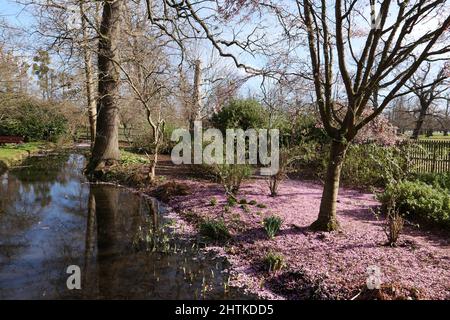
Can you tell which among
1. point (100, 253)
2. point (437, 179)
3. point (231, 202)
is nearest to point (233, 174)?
point (231, 202)

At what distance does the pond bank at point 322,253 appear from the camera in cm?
445

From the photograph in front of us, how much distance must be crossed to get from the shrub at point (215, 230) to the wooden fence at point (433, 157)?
749 cm

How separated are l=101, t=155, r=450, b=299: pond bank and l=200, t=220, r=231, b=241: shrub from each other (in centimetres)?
18

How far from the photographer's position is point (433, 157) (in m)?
12.0

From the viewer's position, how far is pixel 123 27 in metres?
12.1

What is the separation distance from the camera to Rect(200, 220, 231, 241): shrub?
21.4ft

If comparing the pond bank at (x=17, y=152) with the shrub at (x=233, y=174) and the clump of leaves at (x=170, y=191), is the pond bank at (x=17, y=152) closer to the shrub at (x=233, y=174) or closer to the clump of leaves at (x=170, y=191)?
the clump of leaves at (x=170, y=191)

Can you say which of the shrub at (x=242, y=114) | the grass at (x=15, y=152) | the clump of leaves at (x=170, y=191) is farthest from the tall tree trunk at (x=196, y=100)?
the grass at (x=15, y=152)

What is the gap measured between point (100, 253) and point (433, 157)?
10.6m

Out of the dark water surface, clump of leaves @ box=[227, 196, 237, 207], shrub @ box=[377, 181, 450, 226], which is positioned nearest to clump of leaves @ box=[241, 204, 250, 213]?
clump of leaves @ box=[227, 196, 237, 207]

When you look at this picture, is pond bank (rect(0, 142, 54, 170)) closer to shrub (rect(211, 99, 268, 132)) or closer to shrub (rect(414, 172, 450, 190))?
shrub (rect(211, 99, 268, 132))
